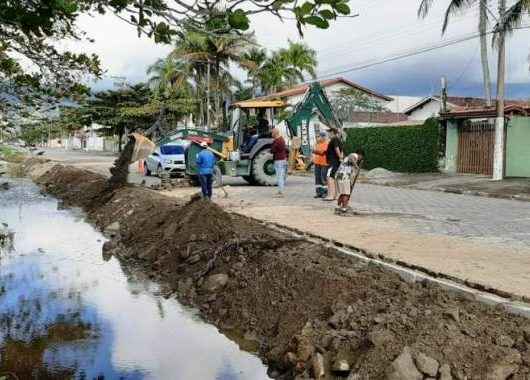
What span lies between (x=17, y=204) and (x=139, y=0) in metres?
19.6

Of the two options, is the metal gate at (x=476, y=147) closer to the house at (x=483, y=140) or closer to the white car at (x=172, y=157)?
the house at (x=483, y=140)

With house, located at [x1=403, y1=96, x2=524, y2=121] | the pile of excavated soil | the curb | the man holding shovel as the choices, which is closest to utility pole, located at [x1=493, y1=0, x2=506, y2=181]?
the curb

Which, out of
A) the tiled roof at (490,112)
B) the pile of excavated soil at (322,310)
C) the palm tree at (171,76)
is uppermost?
the palm tree at (171,76)

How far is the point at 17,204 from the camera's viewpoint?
21812 millimetres

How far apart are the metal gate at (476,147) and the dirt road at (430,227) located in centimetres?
734

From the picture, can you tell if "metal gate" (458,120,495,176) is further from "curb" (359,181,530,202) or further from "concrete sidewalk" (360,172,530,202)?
"curb" (359,181,530,202)

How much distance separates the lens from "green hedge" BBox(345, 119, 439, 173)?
28344 mm

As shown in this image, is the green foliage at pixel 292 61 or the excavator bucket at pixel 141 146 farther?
the green foliage at pixel 292 61

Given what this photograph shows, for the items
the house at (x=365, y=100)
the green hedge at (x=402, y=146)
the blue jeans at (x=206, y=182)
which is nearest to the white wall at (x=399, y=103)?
the house at (x=365, y=100)

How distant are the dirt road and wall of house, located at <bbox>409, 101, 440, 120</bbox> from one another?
25.3m

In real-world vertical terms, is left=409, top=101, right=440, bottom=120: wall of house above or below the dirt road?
above

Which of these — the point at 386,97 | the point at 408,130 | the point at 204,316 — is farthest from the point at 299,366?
the point at 386,97

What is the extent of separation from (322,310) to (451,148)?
2244cm

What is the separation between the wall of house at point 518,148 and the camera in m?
24.8
